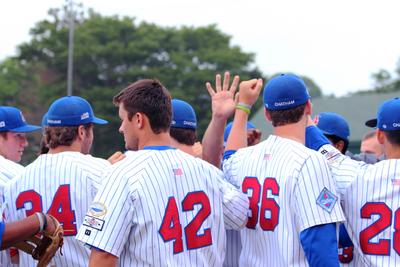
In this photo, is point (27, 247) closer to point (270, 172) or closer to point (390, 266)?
point (270, 172)

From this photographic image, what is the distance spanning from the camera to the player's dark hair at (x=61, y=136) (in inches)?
185

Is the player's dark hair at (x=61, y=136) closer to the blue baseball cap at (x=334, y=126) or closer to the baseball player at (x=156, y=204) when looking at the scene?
the baseball player at (x=156, y=204)

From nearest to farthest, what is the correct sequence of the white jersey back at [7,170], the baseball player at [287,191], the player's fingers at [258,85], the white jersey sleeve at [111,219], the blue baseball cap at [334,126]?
the white jersey sleeve at [111,219], the baseball player at [287,191], the player's fingers at [258,85], the white jersey back at [7,170], the blue baseball cap at [334,126]

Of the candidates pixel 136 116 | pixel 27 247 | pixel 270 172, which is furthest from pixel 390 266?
pixel 27 247

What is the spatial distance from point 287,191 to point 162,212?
723 mm

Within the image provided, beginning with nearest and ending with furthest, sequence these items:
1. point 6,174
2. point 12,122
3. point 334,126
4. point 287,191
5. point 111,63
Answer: point 287,191 < point 6,174 < point 334,126 < point 12,122 < point 111,63

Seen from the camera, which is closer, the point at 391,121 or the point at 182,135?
the point at 391,121

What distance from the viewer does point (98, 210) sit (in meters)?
3.59

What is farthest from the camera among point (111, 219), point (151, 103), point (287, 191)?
point (287, 191)

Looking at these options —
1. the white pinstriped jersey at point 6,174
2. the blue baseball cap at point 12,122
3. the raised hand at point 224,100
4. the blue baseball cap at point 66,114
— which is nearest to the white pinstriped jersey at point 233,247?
the raised hand at point 224,100

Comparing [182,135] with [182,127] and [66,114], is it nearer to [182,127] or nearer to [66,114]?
[182,127]

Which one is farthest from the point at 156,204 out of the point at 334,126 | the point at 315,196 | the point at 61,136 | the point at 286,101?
the point at 334,126

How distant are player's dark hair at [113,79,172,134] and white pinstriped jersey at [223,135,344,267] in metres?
0.64

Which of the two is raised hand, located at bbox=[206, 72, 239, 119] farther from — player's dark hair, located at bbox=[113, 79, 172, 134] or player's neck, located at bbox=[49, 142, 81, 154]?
player's neck, located at bbox=[49, 142, 81, 154]
